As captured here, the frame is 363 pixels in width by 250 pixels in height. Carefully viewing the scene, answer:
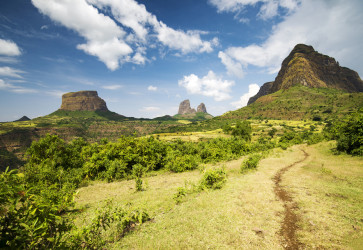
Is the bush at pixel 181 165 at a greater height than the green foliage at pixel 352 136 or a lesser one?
lesser

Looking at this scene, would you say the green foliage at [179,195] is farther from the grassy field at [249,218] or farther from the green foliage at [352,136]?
→ the green foliage at [352,136]

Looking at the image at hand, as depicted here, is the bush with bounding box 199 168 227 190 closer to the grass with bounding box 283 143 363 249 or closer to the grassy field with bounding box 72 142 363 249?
the grassy field with bounding box 72 142 363 249

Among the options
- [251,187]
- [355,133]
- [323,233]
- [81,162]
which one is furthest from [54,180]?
[355,133]

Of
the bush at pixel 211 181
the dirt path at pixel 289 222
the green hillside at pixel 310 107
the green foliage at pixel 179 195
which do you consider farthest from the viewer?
the green hillside at pixel 310 107

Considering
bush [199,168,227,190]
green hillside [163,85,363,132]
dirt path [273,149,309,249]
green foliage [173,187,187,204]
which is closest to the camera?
dirt path [273,149,309,249]

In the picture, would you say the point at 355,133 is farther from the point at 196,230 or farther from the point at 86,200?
the point at 86,200

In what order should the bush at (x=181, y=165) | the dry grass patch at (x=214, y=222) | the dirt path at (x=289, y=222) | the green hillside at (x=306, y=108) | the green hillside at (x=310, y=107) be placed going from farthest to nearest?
the green hillside at (x=310, y=107) < the green hillside at (x=306, y=108) < the bush at (x=181, y=165) < the dry grass patch at (x=214, y=222) < the dirt path at (x=289, y=222)

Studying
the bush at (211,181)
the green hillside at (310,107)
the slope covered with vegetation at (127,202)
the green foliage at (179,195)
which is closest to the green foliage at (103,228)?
the slope covered with vegetation at (127,202)

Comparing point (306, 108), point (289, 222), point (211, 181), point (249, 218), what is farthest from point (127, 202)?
point (306, 108)

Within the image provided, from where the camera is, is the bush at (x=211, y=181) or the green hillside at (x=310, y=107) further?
the green hillside at (x=310, y=107)

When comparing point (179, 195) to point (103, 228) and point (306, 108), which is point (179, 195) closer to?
point (103, 228)

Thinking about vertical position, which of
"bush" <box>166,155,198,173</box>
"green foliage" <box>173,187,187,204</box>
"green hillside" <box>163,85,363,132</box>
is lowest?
"bush" <box>166,155,198,173</box>

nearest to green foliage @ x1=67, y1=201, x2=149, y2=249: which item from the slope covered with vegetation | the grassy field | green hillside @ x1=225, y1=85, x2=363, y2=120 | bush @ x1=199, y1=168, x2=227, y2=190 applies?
the slope covered with vegetation

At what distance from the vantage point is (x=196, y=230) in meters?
6.99
